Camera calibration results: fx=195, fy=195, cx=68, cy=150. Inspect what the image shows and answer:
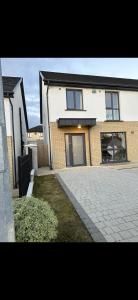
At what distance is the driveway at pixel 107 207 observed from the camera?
3.58m

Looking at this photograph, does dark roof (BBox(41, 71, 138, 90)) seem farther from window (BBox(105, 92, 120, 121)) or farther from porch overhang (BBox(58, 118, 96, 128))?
porch overhang (BBox(58, 118, 96, 128))

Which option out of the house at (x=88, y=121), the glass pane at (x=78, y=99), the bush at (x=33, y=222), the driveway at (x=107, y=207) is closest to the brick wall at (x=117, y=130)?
the house at (x=88, y=121)

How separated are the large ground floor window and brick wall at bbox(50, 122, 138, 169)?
32 cm

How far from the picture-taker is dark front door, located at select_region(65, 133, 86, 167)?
13.4 meters

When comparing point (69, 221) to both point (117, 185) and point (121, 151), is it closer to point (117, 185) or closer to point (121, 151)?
point (117, 185)

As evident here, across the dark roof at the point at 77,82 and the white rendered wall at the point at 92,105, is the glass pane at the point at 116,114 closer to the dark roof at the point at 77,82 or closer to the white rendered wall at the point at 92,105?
the white rendered wall at the point at 92,105

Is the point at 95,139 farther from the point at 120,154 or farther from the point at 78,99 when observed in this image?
the point at 78,99

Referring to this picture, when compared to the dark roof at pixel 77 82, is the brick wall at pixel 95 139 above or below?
below

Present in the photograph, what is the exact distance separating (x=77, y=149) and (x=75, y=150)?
7.0 inches

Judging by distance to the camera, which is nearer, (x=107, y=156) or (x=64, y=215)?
(x=64, y=215)

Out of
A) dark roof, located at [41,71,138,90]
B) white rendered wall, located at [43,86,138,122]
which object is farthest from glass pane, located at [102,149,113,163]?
dark roof, located at [41,71,138,90]

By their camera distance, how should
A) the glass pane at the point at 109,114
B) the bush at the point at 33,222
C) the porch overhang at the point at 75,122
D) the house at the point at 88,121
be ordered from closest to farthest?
the bush at the point at 33,222 < the porch overhang at the point at 75,122 < the house at the point at 88,121 < the glass pane at the point at 109,114

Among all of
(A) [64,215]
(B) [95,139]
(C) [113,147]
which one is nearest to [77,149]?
(B) [95,139]

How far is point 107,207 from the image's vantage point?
5070 millimetres
